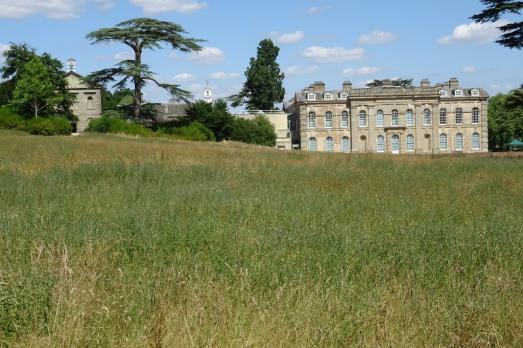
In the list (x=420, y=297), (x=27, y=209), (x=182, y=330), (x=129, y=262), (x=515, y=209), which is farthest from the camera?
(x=515, y=209)

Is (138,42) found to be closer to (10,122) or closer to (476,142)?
(10,122)

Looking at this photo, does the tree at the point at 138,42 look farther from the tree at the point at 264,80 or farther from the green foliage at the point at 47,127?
the tree at the point at 264,80

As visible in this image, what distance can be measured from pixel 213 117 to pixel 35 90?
15460 mm

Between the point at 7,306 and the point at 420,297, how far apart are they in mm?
3103

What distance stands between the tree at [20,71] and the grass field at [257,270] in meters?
47.3

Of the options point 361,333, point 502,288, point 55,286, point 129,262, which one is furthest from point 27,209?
point 502,288

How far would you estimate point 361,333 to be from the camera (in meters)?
3.90

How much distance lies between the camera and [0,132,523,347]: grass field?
12.4ft

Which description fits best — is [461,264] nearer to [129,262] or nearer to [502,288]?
[502,288]

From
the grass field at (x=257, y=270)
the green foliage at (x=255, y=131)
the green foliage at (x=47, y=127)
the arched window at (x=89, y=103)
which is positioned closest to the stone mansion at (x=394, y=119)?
the green foliage at (x=255, y=131)

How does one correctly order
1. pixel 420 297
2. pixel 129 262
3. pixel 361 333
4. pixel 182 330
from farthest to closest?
1. pixel 129 262
2. pixel 420 297
3. pixel 361 333
4. pixel 182 330

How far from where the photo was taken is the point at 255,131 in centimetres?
6197

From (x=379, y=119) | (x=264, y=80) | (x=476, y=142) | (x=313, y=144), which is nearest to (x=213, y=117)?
(x=264, y=80)

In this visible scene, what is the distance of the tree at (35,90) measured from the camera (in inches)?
1868
